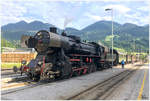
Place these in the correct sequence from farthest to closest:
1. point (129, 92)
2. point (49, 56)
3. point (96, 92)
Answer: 1. point (49, 56)
2. point (129, 92)
3. point (96, 92)

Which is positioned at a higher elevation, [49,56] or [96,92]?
[49,56]

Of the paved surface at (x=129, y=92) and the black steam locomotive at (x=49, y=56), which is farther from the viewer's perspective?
the black steam locomotive at (x=49, y=56)

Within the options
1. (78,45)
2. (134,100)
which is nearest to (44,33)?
(78,45)

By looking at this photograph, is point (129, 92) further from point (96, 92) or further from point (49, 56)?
point (49, 56)

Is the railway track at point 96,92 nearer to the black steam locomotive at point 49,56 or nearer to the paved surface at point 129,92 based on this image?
the paved surface at point 129,92

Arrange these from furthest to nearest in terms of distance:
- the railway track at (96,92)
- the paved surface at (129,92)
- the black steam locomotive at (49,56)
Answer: the black steam locomotive at (49,56)
the paved surface at (129,92)
the railway track at (96,92)

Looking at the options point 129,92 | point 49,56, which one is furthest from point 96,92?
point 49,56

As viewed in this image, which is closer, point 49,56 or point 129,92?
point 129,92

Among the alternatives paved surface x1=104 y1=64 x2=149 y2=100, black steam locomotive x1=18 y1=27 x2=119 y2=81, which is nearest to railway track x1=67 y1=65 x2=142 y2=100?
paved surface x1=104 y1=64 x2=149 y2=100

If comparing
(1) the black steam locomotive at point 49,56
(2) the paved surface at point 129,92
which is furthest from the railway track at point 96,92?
(1) the black steam locomotive at point 49,56

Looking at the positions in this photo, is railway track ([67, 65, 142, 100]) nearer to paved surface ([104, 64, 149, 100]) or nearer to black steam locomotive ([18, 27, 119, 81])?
paved surface ([104, 64, 149, 100])

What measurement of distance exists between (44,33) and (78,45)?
4760 millimetres

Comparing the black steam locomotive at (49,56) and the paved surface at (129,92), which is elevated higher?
the black steam locomotive at (49,56)

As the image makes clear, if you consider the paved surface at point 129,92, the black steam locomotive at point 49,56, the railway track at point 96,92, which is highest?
the black steam locomotive at point 49,56
